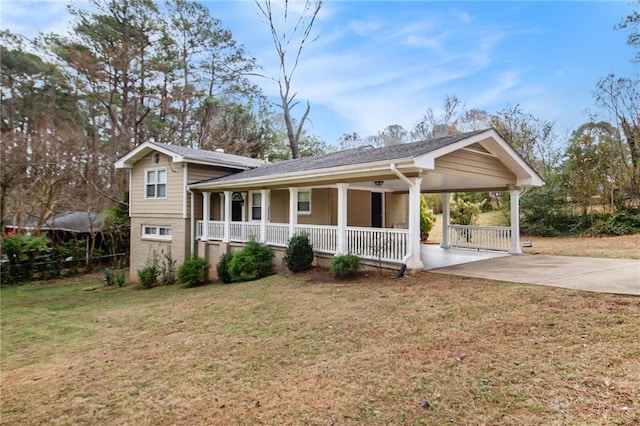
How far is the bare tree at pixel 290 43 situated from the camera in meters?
24.8

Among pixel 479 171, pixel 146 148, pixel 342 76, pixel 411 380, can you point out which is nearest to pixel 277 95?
pixel 342 76

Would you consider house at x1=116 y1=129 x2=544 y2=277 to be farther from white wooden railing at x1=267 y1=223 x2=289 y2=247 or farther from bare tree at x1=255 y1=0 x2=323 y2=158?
bare tree at x1=255 y1=0 x2=323 y2=158

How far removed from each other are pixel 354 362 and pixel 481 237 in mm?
10681

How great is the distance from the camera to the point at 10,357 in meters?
6.20

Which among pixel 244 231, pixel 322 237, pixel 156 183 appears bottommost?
pixel 322 237

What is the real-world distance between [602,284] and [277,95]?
25896 mm

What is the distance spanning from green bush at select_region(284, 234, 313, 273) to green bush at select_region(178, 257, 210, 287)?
3.87 m

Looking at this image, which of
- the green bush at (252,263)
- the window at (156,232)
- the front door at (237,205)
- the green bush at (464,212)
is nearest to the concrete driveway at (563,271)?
the green bush at (252,263)

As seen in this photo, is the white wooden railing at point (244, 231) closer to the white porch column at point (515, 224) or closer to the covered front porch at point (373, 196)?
the covered front porch at point (373, 196)

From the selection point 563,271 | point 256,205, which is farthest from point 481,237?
point 256,205

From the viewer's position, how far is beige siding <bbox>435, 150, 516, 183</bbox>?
924 centimetres

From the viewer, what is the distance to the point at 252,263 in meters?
11.2

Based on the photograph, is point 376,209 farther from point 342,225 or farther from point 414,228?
point 414,228

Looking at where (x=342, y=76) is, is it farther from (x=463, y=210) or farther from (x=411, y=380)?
(x=411, y=380)
